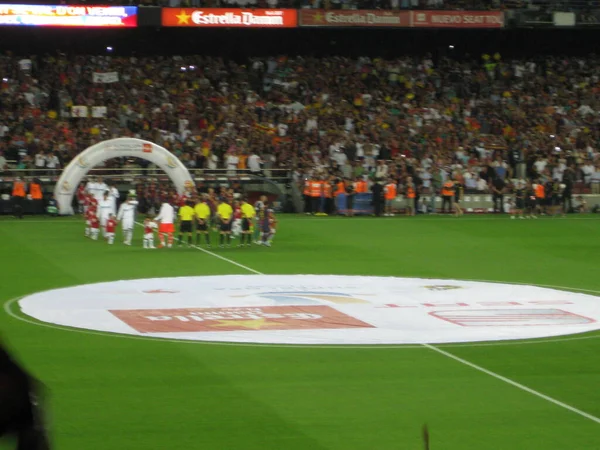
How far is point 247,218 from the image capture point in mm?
28578

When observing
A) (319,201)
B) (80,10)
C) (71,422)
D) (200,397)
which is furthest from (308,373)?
(80,10)

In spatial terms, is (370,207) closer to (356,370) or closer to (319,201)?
(319,201)

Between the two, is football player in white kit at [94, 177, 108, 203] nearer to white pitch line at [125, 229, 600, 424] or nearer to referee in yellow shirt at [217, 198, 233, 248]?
referee in yellow shirt at [217, 198, 233, 248]

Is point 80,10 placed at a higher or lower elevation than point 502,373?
higher

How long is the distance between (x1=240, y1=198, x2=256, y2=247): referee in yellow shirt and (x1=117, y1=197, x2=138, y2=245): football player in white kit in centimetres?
281

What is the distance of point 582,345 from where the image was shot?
50.4ft

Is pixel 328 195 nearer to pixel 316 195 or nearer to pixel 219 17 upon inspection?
pixel 316 195

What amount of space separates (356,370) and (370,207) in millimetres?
26101

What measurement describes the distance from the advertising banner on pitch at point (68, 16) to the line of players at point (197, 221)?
15.3 meters

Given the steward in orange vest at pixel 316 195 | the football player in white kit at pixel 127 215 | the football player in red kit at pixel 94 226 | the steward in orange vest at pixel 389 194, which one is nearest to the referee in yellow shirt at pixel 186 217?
the football player in white kit at pixel 127 215

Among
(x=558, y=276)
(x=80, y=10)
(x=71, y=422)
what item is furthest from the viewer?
(x=80, y=10)

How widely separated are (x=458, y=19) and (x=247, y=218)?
22.6 metres

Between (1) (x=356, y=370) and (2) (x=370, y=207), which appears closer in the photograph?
(1) (x=356, y=370)

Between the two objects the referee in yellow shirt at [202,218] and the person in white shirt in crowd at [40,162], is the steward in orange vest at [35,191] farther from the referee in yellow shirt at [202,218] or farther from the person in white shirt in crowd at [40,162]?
the referee in yellow shirt at [202,218]
